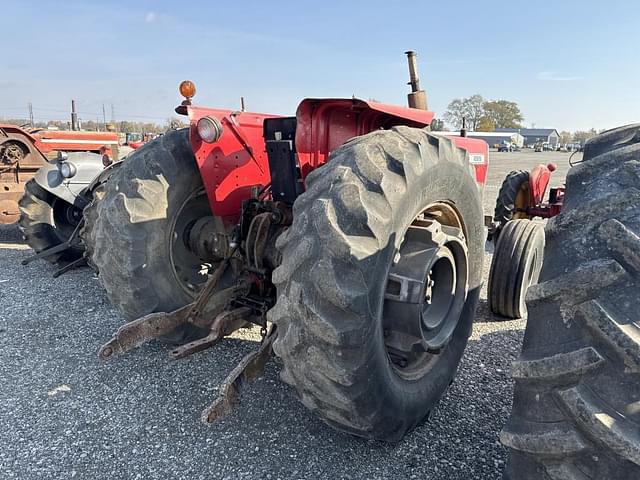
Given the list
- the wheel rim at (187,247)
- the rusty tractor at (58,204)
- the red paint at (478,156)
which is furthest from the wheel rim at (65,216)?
the red paint at (478,156)

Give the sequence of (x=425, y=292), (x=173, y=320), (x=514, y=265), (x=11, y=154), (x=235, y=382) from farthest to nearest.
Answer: (x=11, y=154)
(x=514, y=265)
(x=173, y=320)
(x=425, y=292)
(x=235, y=382)

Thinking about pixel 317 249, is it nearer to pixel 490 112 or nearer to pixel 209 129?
pixel 209 129

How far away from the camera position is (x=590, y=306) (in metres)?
1.25

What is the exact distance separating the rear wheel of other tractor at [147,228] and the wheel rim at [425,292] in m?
1.54

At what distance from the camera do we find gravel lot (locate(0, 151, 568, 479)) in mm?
2352

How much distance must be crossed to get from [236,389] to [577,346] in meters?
1.62

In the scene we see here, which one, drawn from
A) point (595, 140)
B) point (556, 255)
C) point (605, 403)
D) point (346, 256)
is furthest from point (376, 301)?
point (595, 140)

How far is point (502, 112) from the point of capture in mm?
82375

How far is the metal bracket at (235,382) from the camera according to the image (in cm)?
224

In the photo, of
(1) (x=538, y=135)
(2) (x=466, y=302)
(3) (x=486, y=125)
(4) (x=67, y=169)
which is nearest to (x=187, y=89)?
(2) (x=466, y=302)

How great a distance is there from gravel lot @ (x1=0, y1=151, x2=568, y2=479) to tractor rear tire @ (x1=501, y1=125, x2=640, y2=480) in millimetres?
1091

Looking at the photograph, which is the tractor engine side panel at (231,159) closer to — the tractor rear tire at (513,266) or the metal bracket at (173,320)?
the metal bracket at (173,320)

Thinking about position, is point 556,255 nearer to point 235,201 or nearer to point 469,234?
point 469,234

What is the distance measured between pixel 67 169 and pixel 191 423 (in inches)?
174
